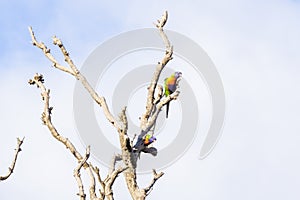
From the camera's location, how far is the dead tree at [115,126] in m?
6.30

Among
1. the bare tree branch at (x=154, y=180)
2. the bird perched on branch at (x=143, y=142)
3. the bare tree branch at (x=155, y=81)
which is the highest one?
the bare tree branch at (x=155, y=81)

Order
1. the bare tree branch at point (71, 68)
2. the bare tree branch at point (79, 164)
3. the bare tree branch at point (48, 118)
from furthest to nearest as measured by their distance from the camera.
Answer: the bare tree branch at point (71, 68), the bare tree branch at point (48, 118), the bare tree branch at point (79, 164)

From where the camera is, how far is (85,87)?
7.76 m

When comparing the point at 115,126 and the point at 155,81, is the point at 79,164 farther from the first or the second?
the point at 155,81

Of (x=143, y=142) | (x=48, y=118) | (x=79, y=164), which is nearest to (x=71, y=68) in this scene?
(x=48, y=118)

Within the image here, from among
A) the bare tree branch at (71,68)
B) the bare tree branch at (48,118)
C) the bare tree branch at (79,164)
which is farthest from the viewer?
the bare tree branch at (71,68)

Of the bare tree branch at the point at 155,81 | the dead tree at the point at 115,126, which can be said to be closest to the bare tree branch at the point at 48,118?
the dead tree at the point at 115,126

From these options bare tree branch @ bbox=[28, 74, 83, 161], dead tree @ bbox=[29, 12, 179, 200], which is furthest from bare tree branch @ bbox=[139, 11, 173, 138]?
bare tree branch @ bbox=[28, 74, 83, 161]

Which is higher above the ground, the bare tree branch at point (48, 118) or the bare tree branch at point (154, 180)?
the bare tree branch at point (48, 118)

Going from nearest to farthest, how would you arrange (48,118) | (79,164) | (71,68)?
(79,164), (48,118), (71,68)

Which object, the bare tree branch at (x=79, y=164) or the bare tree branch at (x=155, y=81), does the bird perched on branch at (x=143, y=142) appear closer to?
the bare tree branch at (x=155, y=81)

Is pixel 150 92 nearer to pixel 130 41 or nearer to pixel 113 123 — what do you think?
pixel 113 123

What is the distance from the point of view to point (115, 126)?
23.4 feet

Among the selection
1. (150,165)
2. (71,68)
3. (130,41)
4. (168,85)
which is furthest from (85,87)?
(168,85)
